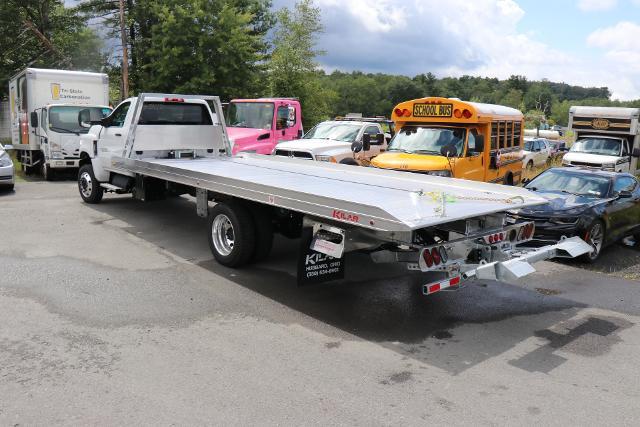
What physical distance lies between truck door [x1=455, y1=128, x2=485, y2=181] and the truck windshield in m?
6.53

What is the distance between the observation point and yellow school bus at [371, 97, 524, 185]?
10.0 m

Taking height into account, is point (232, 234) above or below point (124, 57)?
below

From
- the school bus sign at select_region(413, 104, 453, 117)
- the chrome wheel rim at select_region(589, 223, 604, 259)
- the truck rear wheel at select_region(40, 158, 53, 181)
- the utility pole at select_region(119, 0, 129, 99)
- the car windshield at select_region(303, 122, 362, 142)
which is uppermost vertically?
the utility pole at select_region(119, 0, 129, 99)

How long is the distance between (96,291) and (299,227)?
2.57 m

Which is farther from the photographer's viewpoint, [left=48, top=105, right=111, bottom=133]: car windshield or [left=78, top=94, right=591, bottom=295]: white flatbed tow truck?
[left=48, top=105, right=111, bottom=133]: car windshield

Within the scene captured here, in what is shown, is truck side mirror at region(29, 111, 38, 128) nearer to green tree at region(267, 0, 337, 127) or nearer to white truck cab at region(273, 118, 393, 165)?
white truck cab at region(273, 118, 393, 165)

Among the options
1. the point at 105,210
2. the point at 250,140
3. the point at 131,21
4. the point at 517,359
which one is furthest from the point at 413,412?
the point at 131,21

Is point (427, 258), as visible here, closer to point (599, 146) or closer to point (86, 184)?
point (86, 184)

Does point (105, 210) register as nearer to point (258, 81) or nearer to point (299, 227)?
point (299, 227)

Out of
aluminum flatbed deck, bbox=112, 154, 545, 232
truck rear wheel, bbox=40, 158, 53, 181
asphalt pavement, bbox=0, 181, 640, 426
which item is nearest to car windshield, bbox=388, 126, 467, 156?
aluminum flatbed deck, bbox=112, 154, 545, 232

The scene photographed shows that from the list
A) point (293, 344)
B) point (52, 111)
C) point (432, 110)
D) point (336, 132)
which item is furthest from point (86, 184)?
point (293, 344)

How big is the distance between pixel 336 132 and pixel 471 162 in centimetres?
558

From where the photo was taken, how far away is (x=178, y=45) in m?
24.8

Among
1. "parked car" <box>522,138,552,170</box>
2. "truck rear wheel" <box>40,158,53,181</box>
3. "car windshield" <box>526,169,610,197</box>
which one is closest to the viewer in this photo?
"car windshield" <box>526,169,610,197</box>
